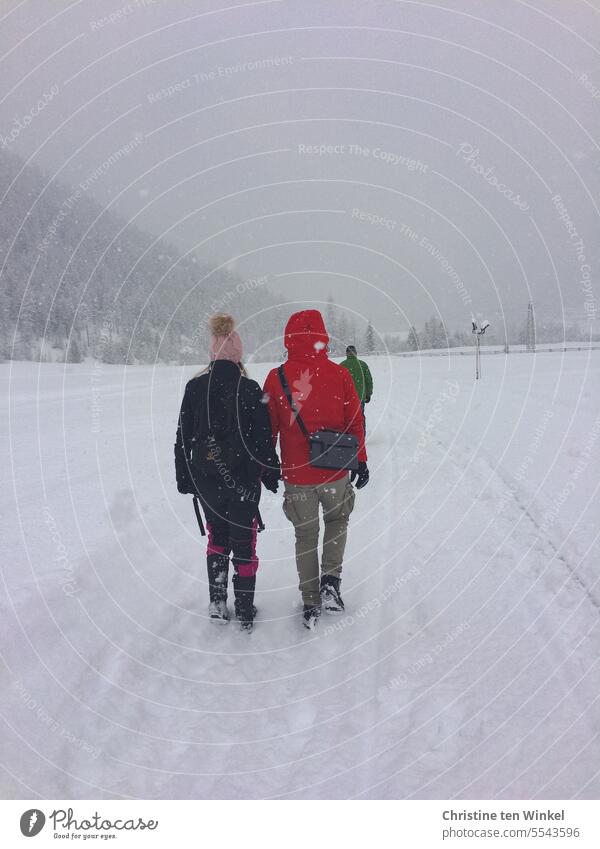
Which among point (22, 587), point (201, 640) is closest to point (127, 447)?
point (22, 587)

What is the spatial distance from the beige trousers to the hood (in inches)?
40.3

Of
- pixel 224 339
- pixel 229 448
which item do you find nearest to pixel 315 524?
pixel 229 448

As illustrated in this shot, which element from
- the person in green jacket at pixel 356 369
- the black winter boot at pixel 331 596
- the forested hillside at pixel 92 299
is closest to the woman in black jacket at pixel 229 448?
the black winter boot at pixel 331 596

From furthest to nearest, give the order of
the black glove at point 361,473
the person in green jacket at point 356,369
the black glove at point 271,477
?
the person in green jacket at point 356,369
the black glove at point 361,473
the black glove at point 271,477

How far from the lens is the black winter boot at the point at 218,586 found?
4008mm

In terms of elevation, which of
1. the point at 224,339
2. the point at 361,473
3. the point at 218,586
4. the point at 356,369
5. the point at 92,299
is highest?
the point at 92,299

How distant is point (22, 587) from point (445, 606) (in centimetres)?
341

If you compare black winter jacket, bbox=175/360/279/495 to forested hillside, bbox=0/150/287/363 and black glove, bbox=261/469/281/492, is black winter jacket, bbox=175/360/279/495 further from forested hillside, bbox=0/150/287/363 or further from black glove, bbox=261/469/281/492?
forested hillside, bbox=0/150/287/363

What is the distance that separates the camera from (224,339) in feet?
12.0

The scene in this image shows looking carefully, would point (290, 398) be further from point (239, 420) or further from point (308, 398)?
point (239, 420)

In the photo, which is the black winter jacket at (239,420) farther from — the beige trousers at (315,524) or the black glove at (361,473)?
the black glove at (361,473)

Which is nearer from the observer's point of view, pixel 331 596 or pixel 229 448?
pixel 229 448

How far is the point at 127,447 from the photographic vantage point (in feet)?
34.3

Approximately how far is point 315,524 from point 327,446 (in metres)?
0.64
